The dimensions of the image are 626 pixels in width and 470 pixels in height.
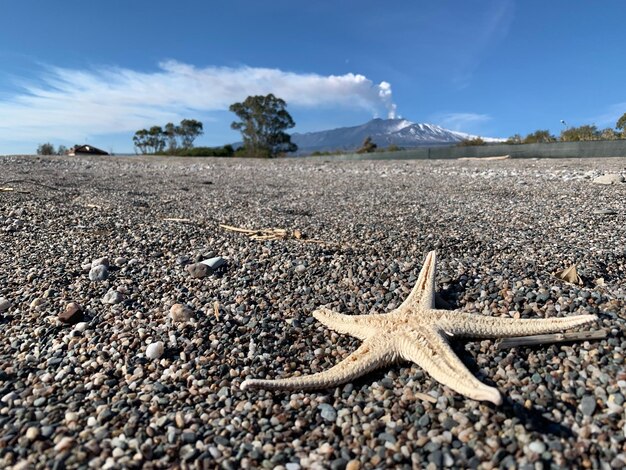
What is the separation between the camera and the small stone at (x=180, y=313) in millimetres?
3160

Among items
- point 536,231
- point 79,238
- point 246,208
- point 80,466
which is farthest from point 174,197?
point 80,466

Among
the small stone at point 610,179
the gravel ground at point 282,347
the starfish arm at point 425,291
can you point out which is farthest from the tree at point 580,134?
the starfish arm at point 425,291

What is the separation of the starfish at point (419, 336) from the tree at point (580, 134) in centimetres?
2057

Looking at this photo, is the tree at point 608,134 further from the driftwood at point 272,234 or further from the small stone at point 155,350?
the small stone at point 155,350

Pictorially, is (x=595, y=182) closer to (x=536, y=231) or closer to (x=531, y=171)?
(x=531, y=171)

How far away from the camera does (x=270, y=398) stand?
7.67 ft

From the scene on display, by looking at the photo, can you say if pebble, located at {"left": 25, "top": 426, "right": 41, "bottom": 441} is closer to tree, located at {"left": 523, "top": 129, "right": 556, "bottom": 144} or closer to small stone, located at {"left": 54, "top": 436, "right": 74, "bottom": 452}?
small stone, located at {"left": 54, "top": 436, "right": 74, "bottom": 452}

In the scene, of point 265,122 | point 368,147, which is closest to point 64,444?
point 368,147

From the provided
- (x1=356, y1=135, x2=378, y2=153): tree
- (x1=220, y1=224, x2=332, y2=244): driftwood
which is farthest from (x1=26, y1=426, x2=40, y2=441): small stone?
(x1=356, y1=135, x2=378, y2=153): tree

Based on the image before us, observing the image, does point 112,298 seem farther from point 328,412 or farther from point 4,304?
point 328,412

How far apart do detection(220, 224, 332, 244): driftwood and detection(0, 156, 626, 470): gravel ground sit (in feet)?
0.79

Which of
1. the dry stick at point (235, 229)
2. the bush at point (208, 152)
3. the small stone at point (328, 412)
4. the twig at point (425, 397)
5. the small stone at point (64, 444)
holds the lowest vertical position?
the small stone at point (64, 444)

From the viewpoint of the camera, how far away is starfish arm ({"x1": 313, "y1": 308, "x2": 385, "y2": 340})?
2766 mm

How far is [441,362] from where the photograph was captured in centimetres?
235
